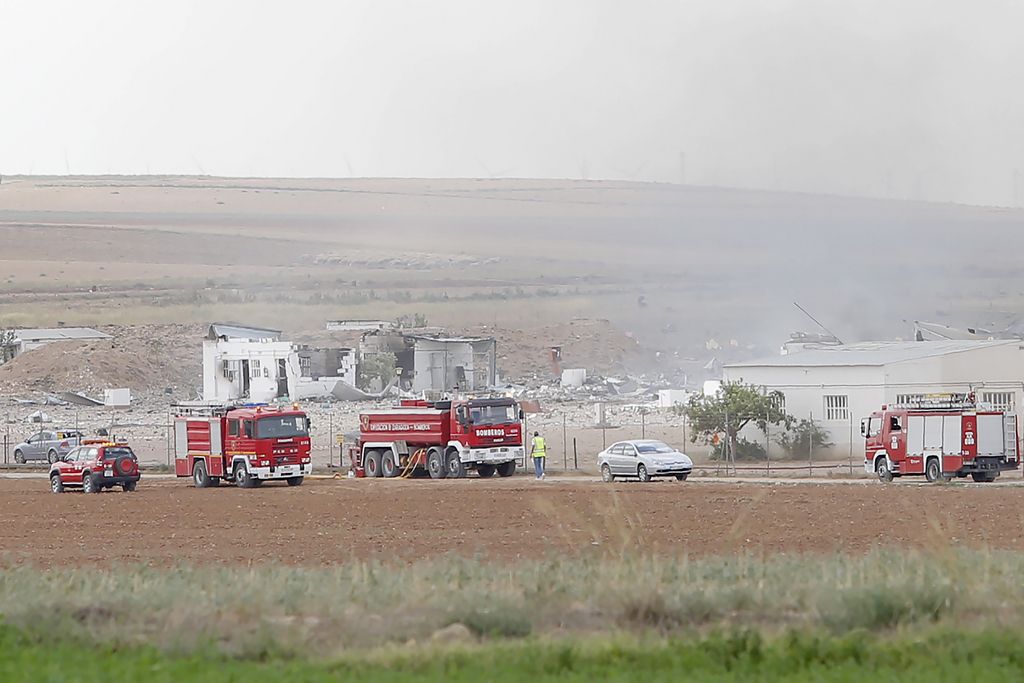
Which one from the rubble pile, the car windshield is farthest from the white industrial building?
the rubble pile

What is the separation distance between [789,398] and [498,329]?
242 feet

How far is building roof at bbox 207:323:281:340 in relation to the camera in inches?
3842

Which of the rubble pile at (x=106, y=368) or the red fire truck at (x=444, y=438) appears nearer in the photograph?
the red fire truck at (x=444, y=438)

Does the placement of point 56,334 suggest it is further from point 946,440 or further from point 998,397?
point 946,440

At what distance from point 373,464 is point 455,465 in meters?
3.90

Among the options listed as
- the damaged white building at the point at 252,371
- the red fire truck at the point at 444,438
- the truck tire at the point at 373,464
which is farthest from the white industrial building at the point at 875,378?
the damaged white building at the point at 252,371

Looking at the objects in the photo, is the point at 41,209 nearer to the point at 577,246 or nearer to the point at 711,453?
the point at 577,246

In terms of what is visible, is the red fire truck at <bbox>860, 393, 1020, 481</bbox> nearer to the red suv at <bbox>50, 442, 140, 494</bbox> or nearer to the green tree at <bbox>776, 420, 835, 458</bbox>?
the green tree at <bbox>776, 420, 835, 458</bbox>

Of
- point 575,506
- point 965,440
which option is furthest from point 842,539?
point 965,440

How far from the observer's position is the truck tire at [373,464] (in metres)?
56.5

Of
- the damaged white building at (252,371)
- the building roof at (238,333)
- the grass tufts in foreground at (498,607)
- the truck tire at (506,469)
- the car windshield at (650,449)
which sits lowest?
the truck tire at (506,469)

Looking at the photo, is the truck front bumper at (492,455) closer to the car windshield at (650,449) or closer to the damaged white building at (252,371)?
the car windshield at (650,449)

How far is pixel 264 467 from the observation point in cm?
5200

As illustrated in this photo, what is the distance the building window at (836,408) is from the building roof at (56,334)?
70294 mm
